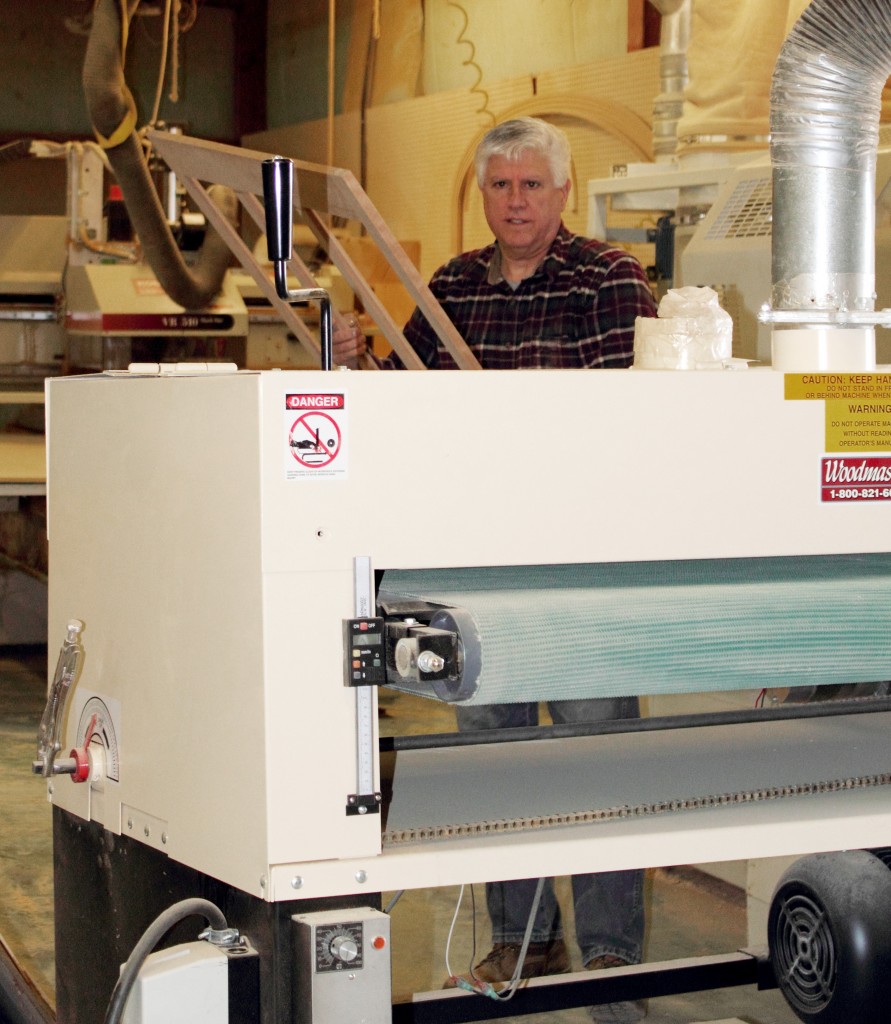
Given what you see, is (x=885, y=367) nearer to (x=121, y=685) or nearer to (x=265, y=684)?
(x=265, y=684)

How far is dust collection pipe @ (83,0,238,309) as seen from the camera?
4621 millimetres

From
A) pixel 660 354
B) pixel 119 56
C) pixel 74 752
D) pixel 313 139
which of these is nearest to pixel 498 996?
pixel 74 752

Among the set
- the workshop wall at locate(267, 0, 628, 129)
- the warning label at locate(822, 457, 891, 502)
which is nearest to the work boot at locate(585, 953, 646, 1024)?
the warning label at locate(822, 457, 891, 502)

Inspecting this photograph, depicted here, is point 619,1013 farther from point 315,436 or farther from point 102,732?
point 315,436

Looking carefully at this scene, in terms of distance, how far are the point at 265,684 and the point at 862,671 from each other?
1.56ft

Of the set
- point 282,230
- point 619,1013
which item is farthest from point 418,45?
point 282,230

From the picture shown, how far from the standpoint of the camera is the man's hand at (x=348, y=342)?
2041mm

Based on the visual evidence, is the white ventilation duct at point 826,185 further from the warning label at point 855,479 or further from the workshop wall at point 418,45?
the workshop wall at point 418,45

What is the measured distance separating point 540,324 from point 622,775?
3.59 feet

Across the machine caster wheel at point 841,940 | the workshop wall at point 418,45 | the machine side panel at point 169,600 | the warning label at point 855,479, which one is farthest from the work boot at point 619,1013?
the workshop wall at point 418,45

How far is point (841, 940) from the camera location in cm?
159

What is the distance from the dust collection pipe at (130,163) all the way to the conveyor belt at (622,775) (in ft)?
11.2

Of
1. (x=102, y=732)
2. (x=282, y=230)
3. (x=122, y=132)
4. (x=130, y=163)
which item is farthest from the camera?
(x=130, y=163)

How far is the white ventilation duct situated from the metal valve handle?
0.37 m
